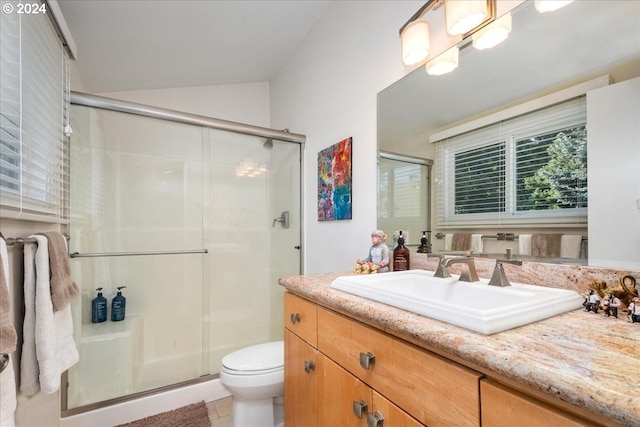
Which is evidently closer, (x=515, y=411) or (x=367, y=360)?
(x=515, y=411)

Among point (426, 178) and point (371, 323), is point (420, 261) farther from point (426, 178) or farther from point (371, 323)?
point (371, 323)

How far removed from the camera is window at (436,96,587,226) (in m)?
0.90

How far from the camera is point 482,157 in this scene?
3.82 feet

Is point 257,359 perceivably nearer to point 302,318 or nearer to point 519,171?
point 302,318

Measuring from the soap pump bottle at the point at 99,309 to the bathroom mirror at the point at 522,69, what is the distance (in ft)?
6.92

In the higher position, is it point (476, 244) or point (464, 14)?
point (464, 14)

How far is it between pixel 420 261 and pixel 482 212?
355mm

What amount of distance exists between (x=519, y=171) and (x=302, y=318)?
3.15 feet

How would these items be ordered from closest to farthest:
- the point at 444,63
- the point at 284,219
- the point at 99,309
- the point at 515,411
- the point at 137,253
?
the point at 515,411, the point at 444,63, the point at 99,309, the point at 137,253, the point at 284,219

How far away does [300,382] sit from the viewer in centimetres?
117

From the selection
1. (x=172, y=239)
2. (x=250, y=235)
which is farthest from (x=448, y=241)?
(x=172, y=239)

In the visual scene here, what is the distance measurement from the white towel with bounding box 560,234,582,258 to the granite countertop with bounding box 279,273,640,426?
205 mm

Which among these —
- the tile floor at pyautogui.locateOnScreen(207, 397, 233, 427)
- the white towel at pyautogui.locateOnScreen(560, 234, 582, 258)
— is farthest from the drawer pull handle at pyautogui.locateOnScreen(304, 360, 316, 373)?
the tile floor at pyautogui.locateOnScreen(207, 397, 233, 427)

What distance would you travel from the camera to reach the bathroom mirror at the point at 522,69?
0.82 m
